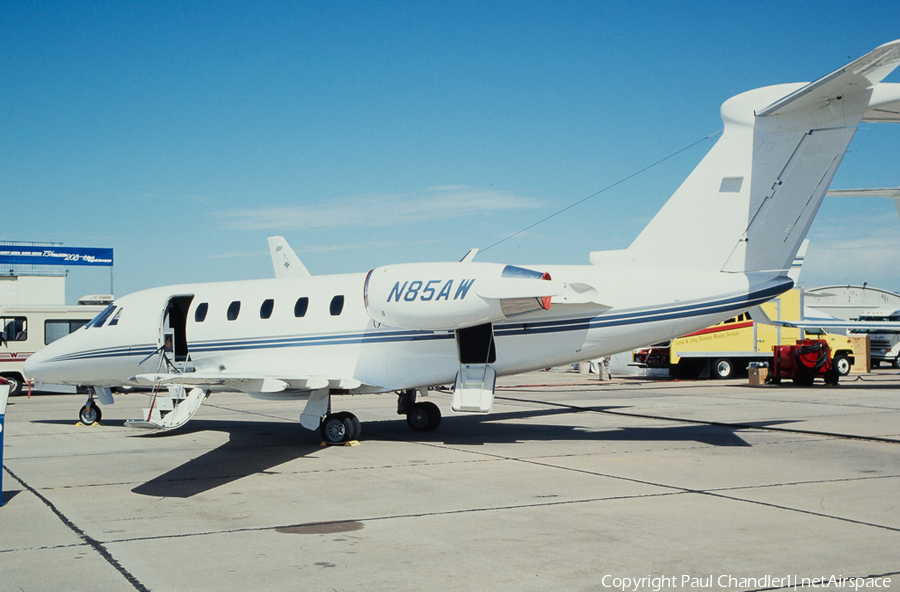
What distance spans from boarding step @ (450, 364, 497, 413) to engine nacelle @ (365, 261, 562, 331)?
2.96ft

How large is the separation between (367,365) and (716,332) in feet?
68.3

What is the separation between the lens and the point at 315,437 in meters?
15.0

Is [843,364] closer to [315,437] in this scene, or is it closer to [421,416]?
[421,416]

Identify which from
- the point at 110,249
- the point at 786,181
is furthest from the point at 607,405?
the point at 110,249

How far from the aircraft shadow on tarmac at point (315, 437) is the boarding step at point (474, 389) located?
1237 millimetres

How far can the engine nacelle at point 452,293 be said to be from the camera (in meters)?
11.9

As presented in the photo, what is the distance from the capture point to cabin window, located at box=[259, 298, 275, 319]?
14.7 meters

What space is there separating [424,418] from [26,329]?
17.1 meters

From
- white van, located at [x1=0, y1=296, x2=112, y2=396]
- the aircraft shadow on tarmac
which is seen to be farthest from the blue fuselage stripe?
white van, located at [x1=0, y1=296, x2=112, y2=396]

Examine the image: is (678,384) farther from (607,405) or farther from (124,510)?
(124,510)

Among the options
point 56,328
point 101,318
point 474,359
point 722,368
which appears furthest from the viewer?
point 722,368

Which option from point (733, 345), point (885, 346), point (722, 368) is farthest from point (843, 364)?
point (885, 346)

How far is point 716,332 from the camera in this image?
30.9 meters

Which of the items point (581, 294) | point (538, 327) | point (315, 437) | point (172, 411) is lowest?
point (315, 437)
